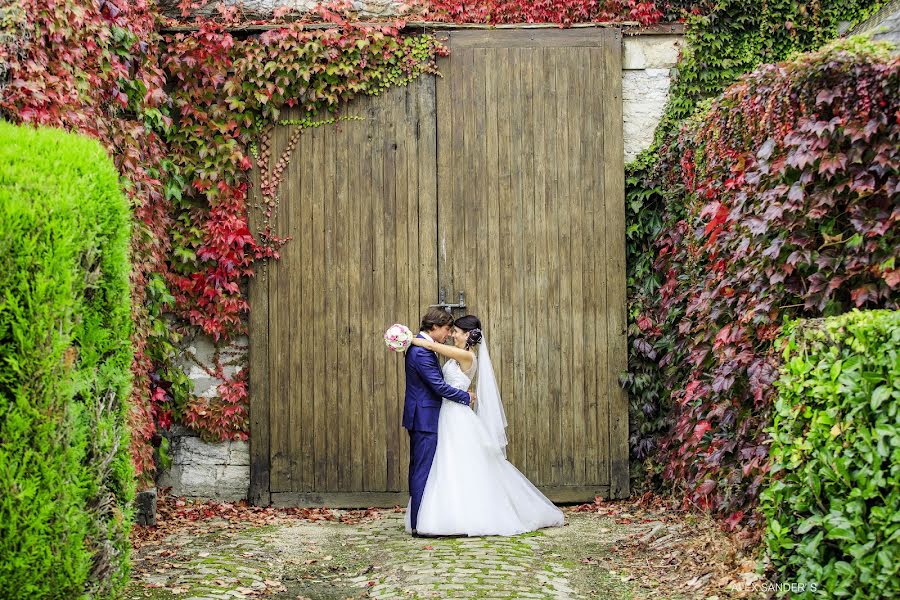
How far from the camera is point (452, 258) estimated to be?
720 centimetres

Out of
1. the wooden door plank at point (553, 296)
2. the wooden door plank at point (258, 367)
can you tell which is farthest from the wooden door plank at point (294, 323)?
the wooden door plank at point (553, 296)

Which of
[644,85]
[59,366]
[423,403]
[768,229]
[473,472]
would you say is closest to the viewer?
[59,366]

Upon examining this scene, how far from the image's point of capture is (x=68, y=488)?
3424 mm

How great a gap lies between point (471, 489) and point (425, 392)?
0.73m

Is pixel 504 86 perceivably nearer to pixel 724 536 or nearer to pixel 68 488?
pixel 724 536

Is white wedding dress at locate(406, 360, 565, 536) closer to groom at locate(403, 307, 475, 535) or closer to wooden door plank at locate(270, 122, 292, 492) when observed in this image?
groom at locate(403, 307, 475, 535)

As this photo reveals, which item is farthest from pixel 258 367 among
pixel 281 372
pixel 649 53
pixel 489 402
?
pixel 649 53

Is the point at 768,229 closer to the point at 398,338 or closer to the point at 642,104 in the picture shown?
the point at 398,338

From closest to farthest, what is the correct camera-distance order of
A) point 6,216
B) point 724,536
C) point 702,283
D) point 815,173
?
point 6,216 → point 815,173 → point 724,536 → point 702,283

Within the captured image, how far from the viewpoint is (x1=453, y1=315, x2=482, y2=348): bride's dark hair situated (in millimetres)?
6633

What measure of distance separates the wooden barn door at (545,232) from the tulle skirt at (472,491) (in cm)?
87

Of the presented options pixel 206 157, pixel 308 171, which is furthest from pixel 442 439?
pixel 206 157

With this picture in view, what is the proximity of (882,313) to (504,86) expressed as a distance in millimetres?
4276

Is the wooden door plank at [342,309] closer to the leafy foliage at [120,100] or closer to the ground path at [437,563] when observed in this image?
the ground path at [437,563]
